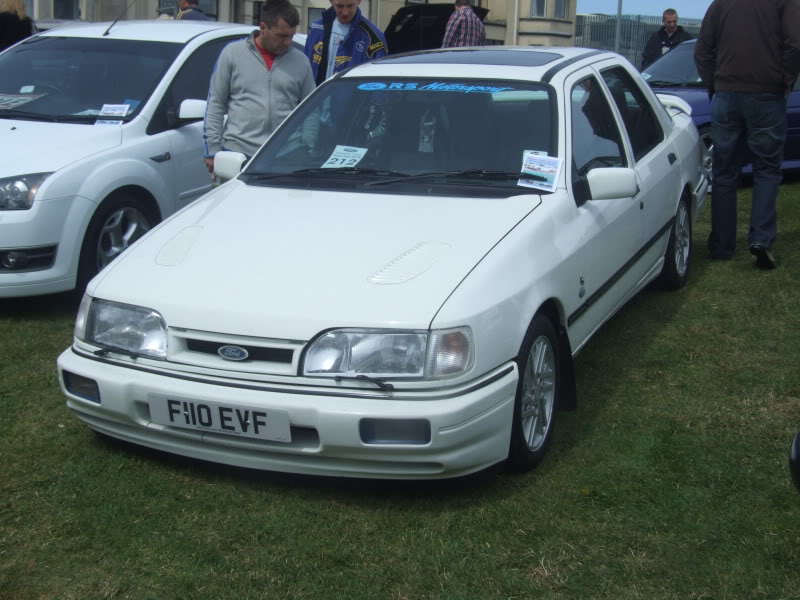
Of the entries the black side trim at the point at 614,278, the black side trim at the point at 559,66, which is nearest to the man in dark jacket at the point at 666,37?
the black side trim at the point at 614,278

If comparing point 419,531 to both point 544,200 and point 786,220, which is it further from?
point 786,220

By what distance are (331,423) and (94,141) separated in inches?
136

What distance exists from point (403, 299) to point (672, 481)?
48.0 inches

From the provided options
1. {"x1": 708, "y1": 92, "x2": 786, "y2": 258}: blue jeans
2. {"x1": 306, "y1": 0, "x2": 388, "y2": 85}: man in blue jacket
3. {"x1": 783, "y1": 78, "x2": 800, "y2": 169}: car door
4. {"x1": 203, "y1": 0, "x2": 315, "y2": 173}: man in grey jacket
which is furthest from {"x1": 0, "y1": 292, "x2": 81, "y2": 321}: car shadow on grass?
{"x1": 783, "y1": 78, "x2": 800, "y2": 169}: car door

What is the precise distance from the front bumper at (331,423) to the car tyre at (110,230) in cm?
229

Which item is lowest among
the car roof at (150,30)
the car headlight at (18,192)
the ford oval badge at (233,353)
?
the ford oval badge at (233,353)

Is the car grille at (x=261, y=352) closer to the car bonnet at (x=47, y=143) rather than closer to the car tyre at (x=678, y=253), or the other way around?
the car bonnet at (x=47, y=143)

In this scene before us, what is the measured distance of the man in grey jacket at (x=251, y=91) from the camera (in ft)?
20.5

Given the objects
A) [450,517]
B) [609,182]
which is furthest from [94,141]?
[450,517]

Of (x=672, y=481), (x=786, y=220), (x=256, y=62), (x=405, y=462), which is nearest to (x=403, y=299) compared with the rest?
(x=405, y=462)

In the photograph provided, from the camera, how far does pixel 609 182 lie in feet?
15.4

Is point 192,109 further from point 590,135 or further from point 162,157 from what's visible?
point 590,135

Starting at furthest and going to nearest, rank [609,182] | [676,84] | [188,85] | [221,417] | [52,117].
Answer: [676,84], [188,85], [52,117], [609,182], [221,417]

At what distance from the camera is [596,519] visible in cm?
375
